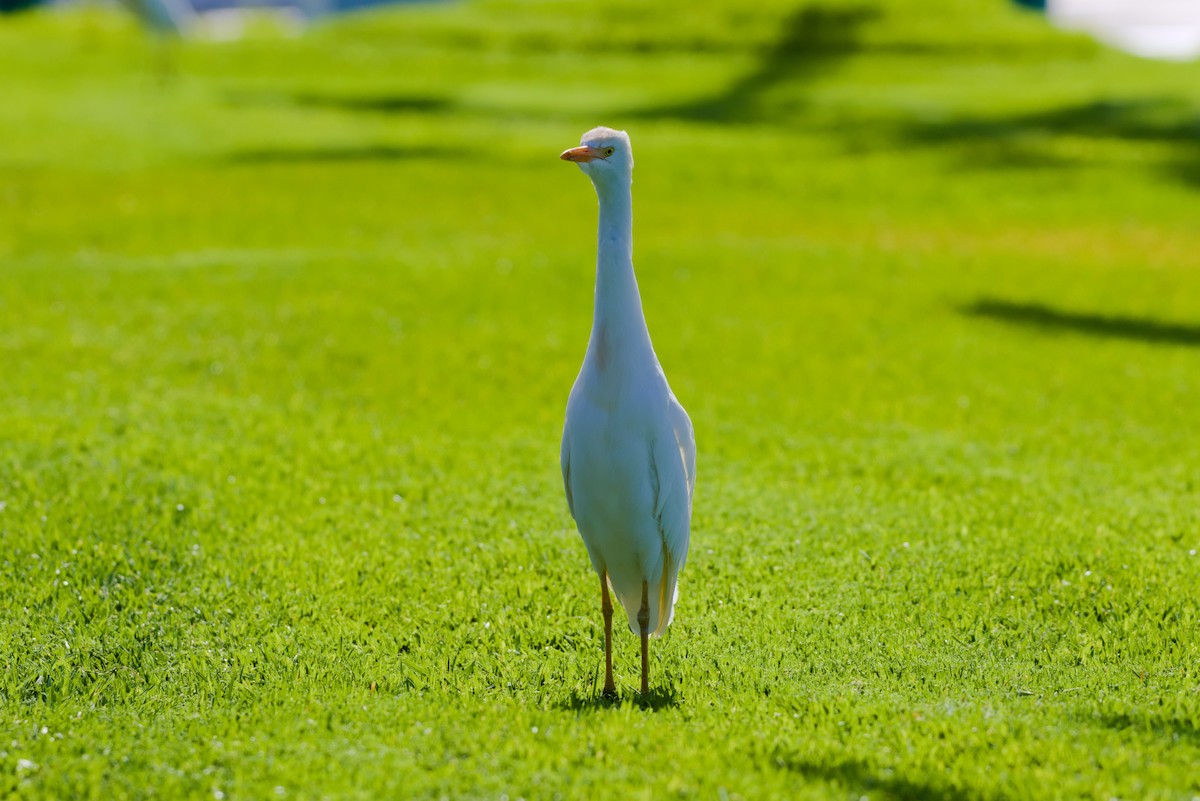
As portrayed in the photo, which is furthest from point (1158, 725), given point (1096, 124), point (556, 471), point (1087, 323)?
point (1096, 124)

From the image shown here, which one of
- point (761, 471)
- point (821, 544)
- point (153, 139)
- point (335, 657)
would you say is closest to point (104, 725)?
point (335, 657)

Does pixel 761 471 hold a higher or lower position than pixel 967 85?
lower

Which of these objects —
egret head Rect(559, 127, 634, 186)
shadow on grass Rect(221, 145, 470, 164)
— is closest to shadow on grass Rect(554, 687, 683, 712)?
egret head Rect(559, 127, 634, 186)

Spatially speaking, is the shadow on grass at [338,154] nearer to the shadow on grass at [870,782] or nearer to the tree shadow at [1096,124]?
the tree shadow at [1096,124]

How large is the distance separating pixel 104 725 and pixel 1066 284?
39.8 ft

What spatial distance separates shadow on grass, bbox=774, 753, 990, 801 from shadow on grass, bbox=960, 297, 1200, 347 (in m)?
8.79

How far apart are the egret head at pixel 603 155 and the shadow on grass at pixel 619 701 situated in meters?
2.12

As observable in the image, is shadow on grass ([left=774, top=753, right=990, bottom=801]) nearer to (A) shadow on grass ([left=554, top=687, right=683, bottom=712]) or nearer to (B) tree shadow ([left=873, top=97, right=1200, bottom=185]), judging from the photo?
(A) shadow on grass ([left=554, top=687, right=683, bottom=712])

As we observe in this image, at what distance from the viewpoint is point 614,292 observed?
506cm

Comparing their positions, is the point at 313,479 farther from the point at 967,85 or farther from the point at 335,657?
the point at 967,85

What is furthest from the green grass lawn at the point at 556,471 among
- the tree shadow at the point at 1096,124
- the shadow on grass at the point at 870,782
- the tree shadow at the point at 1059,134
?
the tree shadow at the point at 1096,124

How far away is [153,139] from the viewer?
21625 mm

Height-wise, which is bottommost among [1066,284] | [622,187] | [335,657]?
[335,657]

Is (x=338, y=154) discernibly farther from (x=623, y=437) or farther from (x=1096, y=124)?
(x=623, y=437)
